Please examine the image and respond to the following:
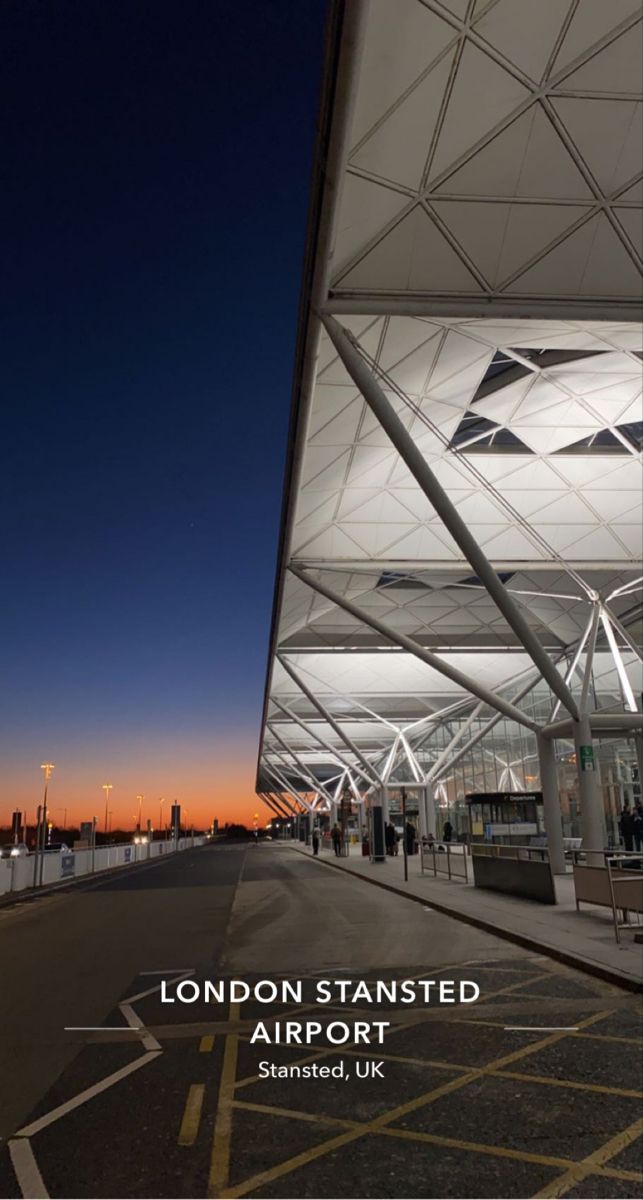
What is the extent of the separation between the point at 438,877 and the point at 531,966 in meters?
16.1

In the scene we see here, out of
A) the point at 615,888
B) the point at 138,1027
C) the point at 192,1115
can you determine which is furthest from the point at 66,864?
the point at 192,1115

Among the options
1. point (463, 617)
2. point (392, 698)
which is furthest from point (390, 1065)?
point (392, 698)

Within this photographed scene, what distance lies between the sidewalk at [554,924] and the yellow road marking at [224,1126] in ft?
14.2

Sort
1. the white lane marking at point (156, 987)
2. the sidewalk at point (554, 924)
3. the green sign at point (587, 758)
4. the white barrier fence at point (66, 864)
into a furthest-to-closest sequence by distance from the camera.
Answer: the white barrier fence at point (66, 864) → the green sign at point (587, 758) → the sidewalk at point (554, 924) → the white lane marking at point (156, 987)

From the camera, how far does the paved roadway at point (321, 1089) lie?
4.18 m

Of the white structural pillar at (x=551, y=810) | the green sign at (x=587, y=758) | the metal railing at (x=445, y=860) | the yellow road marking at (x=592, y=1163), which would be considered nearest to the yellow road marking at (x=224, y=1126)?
the yellow road marking at (x=592, y=1163)

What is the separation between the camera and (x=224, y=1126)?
15.9 ft

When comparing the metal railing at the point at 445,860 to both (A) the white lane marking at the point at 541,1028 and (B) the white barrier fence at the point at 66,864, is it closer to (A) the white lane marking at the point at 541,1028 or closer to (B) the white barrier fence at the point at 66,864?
(B) the white barrier fence at the point at 66,864

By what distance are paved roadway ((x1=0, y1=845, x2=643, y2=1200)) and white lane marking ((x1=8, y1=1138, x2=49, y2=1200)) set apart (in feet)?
0.05

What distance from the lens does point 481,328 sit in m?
15.1

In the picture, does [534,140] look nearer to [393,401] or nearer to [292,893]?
[393,401]

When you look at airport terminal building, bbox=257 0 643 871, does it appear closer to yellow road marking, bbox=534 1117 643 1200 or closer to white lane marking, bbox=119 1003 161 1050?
yellow road marking, bbox=534 1117 643 1200

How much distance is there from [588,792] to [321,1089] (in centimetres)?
1665

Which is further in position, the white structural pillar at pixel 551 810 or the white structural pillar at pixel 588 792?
the white structural pillar at pixel 551 810
